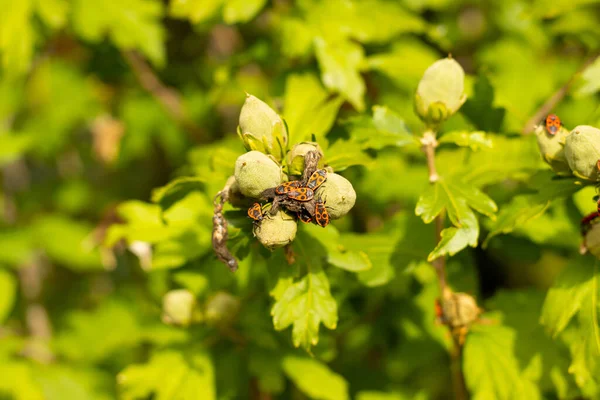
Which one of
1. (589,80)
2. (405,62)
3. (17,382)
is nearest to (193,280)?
(405,62)

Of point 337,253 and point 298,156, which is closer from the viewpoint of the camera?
point 298,156

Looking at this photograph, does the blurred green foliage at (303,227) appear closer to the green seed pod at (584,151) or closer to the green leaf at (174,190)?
the green leaf at (174,190)

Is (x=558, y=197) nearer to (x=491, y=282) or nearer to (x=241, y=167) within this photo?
(x=241, y=167)

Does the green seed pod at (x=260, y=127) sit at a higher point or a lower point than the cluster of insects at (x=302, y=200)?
higher

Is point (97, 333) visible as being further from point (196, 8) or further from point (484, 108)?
point (484, 108)

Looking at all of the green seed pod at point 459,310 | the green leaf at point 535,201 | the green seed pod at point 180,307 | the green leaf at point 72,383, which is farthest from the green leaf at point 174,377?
the green leaf at point 72,383

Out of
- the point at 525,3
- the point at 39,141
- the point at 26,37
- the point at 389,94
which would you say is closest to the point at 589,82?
the point at 389,94
